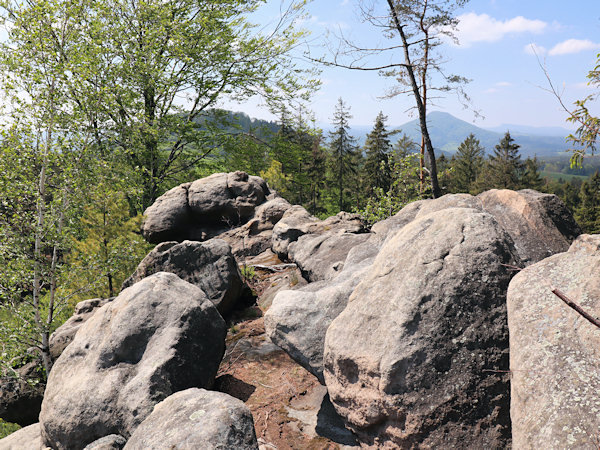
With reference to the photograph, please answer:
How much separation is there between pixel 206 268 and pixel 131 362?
4.25 m

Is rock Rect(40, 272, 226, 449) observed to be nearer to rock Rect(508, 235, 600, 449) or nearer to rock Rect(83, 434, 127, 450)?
rock Rect(83, 434, 127, 450)

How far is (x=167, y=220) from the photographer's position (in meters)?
18.4

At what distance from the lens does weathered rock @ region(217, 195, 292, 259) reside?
55.3 ft

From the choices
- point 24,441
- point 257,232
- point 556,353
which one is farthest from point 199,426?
point 257,232

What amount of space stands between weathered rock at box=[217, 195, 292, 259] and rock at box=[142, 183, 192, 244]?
2.06 metres

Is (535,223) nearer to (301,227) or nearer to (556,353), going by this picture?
(556,353)

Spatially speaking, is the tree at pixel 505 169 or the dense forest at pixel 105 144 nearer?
the dense forest at pixel 105 144

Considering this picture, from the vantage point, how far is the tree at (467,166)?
2687 inches

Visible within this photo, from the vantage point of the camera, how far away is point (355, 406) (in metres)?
4.96

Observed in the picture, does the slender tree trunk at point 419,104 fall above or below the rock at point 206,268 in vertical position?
above

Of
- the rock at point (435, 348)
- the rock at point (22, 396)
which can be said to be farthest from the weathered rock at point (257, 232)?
the rock at point (435, 348)

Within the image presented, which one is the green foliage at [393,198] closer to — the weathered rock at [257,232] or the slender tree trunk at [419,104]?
the slender tree trunk at [419,104]

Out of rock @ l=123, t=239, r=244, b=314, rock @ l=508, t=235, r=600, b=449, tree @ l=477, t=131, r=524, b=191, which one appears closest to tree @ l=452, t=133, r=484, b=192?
tree @ l=477, t=131, r=524, b=191

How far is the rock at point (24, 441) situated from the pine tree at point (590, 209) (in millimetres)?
53059
